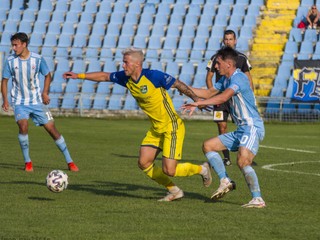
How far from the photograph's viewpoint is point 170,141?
10.6 metres

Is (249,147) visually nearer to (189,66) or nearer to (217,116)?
(217,116)

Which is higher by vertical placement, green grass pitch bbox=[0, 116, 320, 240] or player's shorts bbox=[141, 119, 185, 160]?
player's shorts bbox=[141, 119, 185, 160]

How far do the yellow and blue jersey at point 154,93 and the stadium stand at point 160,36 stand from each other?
18450 millimetres

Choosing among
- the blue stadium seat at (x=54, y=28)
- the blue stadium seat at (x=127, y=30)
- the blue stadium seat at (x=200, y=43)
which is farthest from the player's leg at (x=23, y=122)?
the blue stadium seat at (x=54, y=28)

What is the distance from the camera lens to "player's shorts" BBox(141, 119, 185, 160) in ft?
34.7

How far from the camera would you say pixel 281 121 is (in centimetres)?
2894

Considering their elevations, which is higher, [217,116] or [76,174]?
[217,116]

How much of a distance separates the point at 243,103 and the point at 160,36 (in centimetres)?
2247

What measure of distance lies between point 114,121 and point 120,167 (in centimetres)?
1422

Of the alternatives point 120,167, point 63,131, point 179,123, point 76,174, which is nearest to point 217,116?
point 120,167

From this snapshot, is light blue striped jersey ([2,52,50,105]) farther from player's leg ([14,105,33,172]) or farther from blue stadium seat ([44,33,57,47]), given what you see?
blue stadium seat ([44,33,57,47])

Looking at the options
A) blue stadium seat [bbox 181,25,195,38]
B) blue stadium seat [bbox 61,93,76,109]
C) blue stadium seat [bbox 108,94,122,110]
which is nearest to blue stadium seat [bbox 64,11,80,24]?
blue stadium seat [bbox 61,93,76,109]

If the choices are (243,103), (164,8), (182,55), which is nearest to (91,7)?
(164,8)

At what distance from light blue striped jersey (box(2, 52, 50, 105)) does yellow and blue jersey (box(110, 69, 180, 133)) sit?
407 cm
